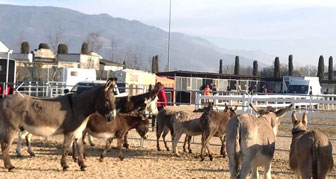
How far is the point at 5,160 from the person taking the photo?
10.2 meters

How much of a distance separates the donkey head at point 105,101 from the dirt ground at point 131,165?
1386 millimetres

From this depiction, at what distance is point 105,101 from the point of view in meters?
10.5

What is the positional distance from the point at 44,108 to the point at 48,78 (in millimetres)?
28599

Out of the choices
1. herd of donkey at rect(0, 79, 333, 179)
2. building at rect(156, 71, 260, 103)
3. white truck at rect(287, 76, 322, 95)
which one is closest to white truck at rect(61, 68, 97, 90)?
building at rect(156, 71, 260, 103)

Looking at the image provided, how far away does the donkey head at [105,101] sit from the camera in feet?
34.5

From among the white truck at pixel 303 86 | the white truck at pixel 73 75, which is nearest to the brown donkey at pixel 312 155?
the white truck at pixel 73 75

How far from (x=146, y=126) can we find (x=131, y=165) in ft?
6.39

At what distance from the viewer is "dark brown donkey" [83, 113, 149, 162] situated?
1206cm

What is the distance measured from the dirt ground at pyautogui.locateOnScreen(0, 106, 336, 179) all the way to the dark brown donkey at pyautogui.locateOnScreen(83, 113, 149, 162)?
0.57m

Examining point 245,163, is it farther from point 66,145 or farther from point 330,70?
point 330,70

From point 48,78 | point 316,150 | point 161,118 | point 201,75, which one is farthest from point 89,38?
point 316,150

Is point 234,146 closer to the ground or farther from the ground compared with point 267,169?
farther from the ground

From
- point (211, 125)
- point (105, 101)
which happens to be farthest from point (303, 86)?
point (105, 101)

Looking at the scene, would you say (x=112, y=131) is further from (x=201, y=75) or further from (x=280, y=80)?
(x=280, y=80)
